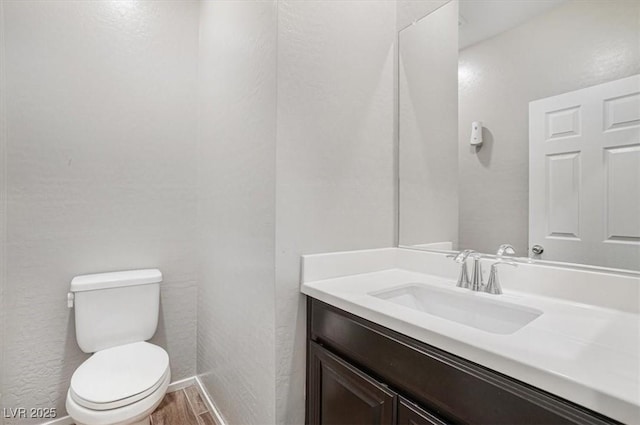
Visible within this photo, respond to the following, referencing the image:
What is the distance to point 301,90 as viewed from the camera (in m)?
1.22

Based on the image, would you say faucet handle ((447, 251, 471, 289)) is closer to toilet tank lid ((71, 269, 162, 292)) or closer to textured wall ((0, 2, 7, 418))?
toilet tank lid ((71, 269, 162, 292))

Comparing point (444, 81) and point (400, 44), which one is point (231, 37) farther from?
point (444, 81)

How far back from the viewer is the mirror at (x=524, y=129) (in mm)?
929

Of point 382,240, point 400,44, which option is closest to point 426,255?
point 382,240

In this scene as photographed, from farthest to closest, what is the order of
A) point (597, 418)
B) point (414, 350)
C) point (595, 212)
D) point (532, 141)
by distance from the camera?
1. point (532, 141)
2. point (595, 212)
3. point (414, 350)
4. point (597, 418)

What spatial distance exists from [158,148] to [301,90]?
114 cm

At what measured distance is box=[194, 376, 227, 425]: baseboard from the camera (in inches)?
63.3

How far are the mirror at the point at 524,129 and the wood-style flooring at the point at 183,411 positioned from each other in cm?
147

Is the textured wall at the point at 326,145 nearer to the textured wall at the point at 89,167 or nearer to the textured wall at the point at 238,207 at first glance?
the textured wall at the point at 238,207

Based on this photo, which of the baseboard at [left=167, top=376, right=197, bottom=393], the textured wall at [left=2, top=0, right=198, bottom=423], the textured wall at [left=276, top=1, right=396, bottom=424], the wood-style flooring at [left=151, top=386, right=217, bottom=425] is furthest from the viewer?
the baseboard at [left=167, top=376, right=197, bottom=393]

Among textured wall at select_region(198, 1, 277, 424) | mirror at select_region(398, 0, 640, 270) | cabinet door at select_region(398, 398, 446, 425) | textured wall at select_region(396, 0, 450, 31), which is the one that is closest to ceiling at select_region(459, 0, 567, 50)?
mirror at select_region(398, 0, 640, 270)

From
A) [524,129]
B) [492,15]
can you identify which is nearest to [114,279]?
[524,129]

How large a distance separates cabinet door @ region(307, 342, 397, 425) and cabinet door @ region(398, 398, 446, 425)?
0.03 meters

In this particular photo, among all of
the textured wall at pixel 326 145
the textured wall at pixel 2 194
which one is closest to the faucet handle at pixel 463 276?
the textured wall at pixel 326 145
